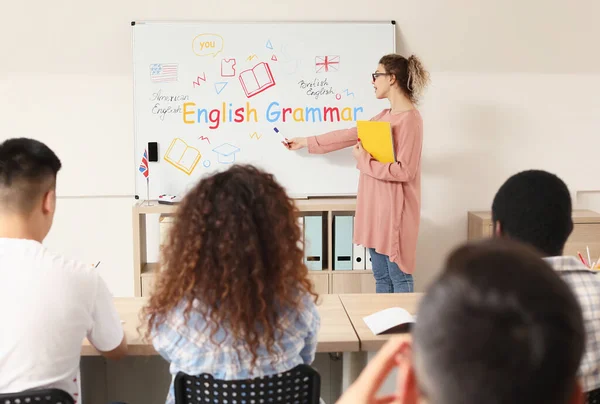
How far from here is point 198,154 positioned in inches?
149

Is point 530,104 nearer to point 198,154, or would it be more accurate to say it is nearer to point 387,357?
point 198,154

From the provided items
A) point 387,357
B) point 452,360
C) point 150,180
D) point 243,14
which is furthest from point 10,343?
point 243,14

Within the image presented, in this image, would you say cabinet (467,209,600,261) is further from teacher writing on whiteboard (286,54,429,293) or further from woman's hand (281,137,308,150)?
woman's hand (281,137,308,150)

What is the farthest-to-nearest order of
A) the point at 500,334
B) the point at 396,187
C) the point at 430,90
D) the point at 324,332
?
the point at 430,90, the point at 396,187, the point at 324,332, the point at 500,334

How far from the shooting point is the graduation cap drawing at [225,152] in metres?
3.79

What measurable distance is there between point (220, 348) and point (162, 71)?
2.62m

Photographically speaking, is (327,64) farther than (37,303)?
Yes

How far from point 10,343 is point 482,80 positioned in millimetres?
3318

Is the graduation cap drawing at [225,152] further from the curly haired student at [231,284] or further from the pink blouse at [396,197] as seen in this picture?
the curly haired student at [231,284]

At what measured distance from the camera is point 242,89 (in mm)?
3762

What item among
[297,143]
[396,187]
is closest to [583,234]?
[396,187]

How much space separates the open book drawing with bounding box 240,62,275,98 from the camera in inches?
148

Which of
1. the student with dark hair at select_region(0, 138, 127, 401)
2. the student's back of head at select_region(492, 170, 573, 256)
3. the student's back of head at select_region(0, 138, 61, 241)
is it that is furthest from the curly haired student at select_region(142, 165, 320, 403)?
the student's back of head at select_region(492, 170, 573, 256)

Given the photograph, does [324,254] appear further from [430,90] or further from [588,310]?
[588,310]
